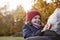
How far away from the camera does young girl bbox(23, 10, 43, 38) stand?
1.93 metres

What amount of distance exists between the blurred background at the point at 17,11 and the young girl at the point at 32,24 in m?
0.06

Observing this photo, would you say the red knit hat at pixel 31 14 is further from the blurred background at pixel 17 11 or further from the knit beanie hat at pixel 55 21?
the knit beanie hat at pixel 55 21

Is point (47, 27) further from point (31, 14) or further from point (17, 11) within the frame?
point (17, 11)

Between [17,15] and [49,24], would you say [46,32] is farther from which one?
[17,15]

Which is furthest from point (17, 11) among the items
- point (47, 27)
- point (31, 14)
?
point (47, 27)

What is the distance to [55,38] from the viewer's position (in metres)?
1.83

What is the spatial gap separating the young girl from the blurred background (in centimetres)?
6

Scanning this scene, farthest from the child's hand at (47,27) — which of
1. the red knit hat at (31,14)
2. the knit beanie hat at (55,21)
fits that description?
the red knit hat at (31,14)

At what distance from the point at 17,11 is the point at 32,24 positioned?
226mm

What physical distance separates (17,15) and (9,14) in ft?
0.30

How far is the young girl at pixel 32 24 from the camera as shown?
1929 mm

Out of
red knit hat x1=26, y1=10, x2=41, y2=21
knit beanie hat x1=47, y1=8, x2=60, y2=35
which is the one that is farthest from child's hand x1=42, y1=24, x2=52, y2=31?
red knit hat x1=26, y1=10, x2=41, y2=21

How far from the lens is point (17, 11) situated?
2.03 meters

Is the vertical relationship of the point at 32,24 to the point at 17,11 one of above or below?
below
